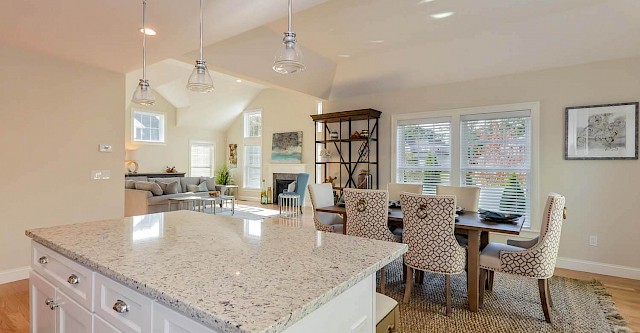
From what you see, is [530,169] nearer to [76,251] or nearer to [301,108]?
[76,251]

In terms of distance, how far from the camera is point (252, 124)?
34.5 ft

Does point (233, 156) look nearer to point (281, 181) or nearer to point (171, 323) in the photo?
point (281, 181)

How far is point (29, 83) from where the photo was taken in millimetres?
3291

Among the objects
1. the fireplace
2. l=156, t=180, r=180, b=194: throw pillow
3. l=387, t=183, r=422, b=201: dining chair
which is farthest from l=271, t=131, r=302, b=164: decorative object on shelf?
l=387, t=183, r=422, b=201: dining chair

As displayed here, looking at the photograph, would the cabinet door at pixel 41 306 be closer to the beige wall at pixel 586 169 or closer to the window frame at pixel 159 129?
the beige wall at pixel 586 169

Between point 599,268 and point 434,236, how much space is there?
8.34 ft

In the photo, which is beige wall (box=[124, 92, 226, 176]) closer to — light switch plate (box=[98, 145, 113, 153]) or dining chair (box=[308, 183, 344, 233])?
light switch plate (box=[98, 145, 113, 153])

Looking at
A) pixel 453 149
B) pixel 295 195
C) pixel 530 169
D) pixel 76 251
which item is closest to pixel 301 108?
pixel 295 195

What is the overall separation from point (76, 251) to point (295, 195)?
630 centimetres

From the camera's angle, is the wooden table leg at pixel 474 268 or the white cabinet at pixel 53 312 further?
the wooden table leg at pixel 474 268

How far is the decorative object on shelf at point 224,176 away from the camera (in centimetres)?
1060

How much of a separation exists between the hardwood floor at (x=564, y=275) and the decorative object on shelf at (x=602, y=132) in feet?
4.33

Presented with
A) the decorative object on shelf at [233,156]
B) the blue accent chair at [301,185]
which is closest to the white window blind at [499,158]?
the blue accent chair at [301,185]

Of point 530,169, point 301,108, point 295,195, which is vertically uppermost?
point 301,108
